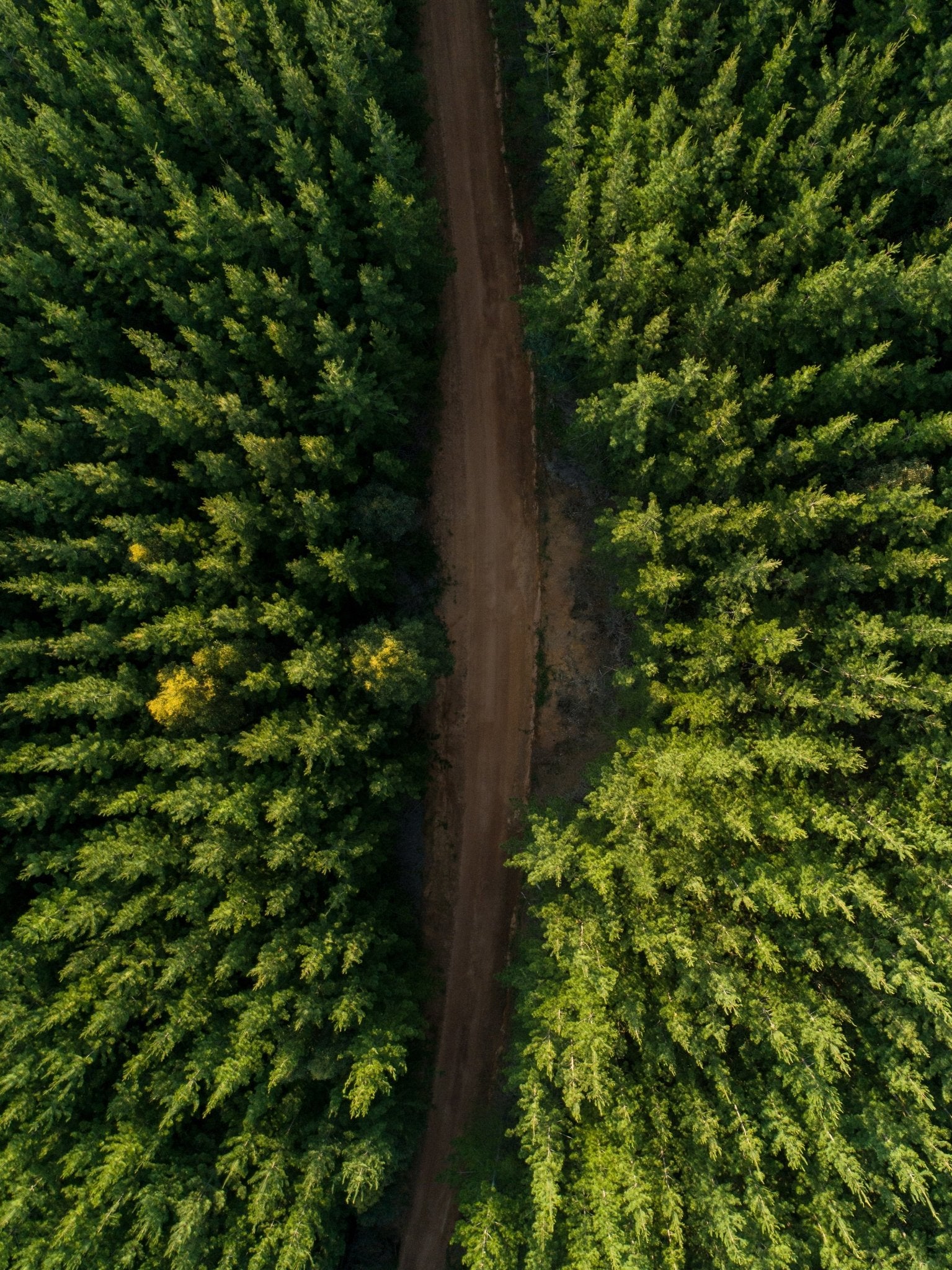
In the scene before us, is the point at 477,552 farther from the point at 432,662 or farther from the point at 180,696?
the point at 180,696

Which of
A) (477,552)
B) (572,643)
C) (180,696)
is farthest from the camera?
(477,552)

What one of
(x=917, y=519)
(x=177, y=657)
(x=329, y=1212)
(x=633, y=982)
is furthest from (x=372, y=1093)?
(x=917, y=519)

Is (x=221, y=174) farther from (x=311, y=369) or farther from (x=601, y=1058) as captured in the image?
(x=601, y=1058)

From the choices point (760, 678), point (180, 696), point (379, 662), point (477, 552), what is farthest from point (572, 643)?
point (180, 696)

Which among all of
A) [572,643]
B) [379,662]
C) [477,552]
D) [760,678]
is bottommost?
[572,643]

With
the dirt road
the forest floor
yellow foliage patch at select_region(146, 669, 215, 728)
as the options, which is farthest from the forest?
the dirt road

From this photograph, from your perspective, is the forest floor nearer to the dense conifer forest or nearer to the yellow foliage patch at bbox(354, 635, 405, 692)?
the dense conifer forest
